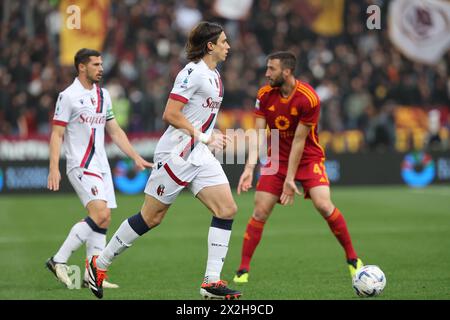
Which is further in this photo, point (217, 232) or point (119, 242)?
point (119, 242)

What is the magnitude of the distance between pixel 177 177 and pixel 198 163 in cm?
24

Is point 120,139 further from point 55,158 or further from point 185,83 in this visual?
point 185,83

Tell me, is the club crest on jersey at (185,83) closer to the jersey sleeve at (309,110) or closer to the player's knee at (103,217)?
the jersey sleeve at (309,110)

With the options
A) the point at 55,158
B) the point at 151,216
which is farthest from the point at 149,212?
the point at 55,158

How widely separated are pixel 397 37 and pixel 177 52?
5.87 metres

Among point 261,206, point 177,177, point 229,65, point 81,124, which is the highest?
point 229,65

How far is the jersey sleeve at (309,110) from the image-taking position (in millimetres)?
9969

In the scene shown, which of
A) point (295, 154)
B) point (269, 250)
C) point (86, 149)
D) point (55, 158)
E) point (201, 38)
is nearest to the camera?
point (201, 38)

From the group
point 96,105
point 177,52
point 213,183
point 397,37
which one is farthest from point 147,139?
point 213,183

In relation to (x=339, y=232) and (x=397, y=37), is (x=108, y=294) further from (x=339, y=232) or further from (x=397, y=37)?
(x=397, y=37)

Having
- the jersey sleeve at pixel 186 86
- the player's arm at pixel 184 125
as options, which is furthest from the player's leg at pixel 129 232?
the jersey sleeve at pixel 186 86

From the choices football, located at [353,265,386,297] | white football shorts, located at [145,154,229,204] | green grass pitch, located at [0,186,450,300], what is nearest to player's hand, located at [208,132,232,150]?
white football shorts, located at [145,154,229,204]

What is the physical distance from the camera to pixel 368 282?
8.81m
